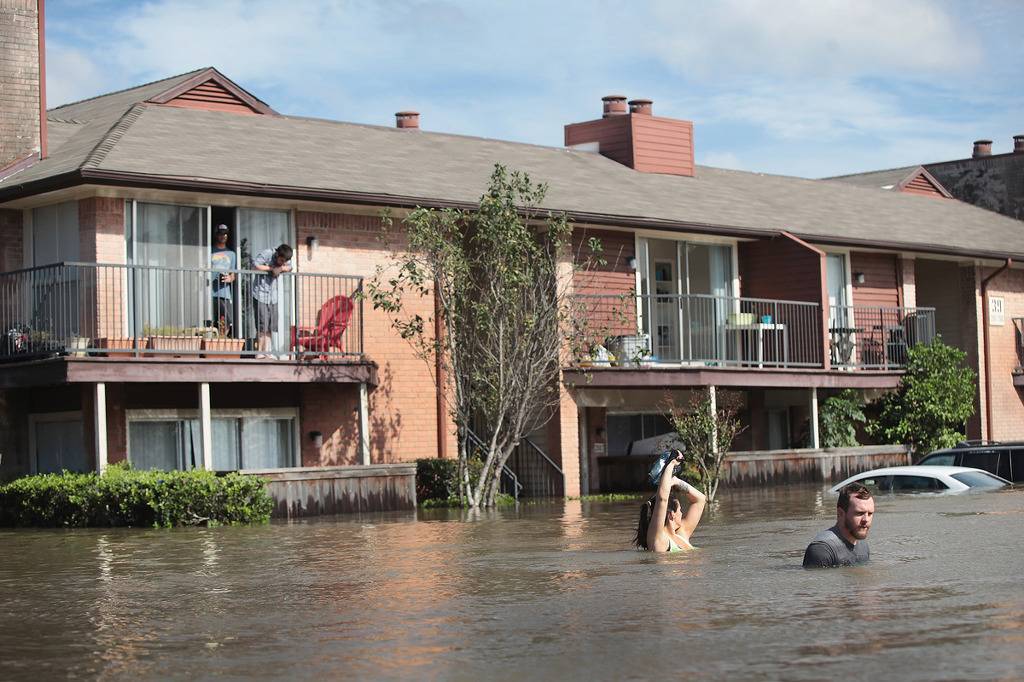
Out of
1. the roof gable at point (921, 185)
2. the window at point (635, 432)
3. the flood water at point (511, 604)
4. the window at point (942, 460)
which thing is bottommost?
the flood water at point (511, 604)

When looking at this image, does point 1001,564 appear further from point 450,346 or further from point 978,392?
point 978,392

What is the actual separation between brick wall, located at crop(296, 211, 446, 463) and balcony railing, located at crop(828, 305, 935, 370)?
344 inches

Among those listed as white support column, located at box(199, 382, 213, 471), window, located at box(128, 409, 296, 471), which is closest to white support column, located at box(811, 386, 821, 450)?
window, located at box(128, 409, 296, 471)

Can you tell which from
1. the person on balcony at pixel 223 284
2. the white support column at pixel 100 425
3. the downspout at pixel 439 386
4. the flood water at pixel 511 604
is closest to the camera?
the flood water at pixel 511 604

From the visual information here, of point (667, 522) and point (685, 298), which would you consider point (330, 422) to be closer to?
point (685, 298)

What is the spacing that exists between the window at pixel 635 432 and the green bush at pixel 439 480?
6306 mm

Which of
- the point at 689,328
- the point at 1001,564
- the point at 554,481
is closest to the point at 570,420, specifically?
the point at 554,481

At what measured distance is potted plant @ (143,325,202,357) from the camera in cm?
2197

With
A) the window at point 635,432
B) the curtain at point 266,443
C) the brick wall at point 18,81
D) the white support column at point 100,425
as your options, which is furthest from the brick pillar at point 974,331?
the brick wall at point 18,81

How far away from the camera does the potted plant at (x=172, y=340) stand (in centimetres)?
2197

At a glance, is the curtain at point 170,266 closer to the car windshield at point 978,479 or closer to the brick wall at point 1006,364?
the car windshield at point 978,479

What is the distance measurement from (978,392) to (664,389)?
9295mm

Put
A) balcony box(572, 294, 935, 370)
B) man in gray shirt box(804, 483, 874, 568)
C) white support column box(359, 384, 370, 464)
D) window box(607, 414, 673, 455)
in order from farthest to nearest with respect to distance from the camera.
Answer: window box(607, 414, 673, 455) < balcony box(572, 294, 935, 370) < white support column box(359, 384, 370, 464) < man in gray shirt box(804, 483, 874, 568)

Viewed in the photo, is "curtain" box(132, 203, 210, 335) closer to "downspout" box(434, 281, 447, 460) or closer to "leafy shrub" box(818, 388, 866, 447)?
"downspout" box(434, 281, 447, 460)
